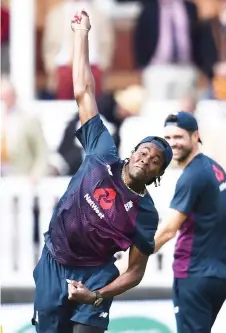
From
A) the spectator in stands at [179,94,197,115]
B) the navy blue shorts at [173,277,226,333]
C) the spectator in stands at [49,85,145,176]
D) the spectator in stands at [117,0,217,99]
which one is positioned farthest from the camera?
the spectator in stands at [117,0,217,99]

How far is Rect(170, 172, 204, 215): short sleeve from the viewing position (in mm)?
9062

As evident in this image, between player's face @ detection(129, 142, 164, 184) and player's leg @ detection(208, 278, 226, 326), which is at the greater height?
player's face @ detection(129, 142, 164, 184)

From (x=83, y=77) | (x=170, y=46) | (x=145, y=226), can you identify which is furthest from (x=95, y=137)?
(x=170, y=46)

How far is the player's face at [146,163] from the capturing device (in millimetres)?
7781

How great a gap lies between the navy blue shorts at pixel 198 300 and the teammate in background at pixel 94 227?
4.20ft

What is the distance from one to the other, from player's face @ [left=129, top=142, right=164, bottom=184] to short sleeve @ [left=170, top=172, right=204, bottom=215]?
1.23 meters

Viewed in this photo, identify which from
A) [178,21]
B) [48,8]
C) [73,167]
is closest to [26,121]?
[73,167]

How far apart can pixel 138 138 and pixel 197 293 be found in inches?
151

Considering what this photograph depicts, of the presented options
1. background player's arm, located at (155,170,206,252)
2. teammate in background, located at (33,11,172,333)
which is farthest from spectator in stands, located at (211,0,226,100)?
teammate in background, located at (33,11,172,333)

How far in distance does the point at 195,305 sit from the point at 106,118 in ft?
12.8

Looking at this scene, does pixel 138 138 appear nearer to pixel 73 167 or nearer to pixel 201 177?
pixel 73 167

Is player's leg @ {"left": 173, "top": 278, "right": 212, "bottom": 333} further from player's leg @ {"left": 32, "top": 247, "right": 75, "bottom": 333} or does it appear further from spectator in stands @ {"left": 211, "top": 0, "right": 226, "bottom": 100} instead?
spectator in stands @ {"left": 211, "top": 0, "right": 226, "bottom": 100}

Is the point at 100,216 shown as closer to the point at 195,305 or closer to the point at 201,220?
the point at 201,220

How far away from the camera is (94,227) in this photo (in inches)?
313
